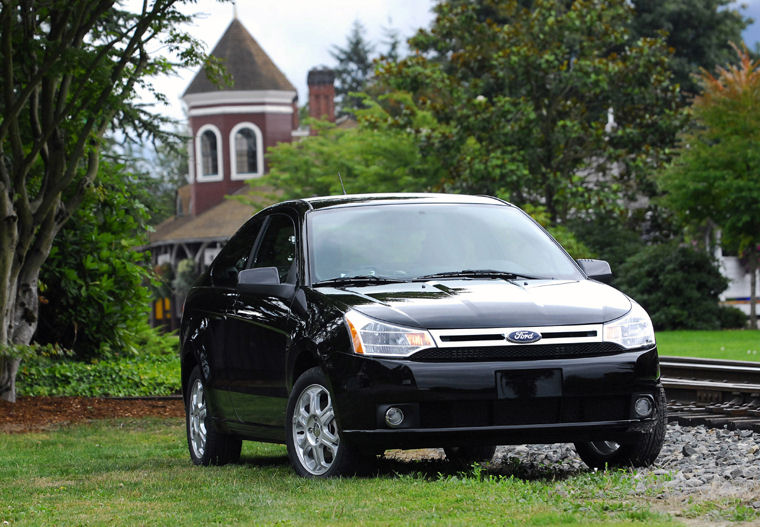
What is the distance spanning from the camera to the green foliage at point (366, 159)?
40.5m

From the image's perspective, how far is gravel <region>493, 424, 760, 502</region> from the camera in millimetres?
6672

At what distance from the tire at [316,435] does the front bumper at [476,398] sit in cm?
16

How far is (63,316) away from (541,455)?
11.8 meters

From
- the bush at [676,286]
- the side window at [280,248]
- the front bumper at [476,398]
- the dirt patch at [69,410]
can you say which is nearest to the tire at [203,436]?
the side window at [280,248]

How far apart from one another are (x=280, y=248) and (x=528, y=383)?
7.27 ft

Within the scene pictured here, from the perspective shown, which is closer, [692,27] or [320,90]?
[692,27]

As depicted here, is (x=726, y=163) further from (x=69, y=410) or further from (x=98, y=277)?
(x=69, y=410)

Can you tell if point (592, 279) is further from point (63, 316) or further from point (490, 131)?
point (490, 131)

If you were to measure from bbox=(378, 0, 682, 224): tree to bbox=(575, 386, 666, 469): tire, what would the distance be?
27.5 m

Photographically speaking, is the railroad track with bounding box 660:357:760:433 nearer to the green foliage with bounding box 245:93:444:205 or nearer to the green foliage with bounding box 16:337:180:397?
the green foliage with bounding box 16:337:180:397

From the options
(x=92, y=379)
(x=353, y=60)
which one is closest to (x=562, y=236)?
(x=92, y=379)

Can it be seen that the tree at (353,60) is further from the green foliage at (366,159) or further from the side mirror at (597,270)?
the side mirror at (597,270)

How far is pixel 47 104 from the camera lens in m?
15.1

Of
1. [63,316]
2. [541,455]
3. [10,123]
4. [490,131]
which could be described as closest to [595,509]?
[541,455]
